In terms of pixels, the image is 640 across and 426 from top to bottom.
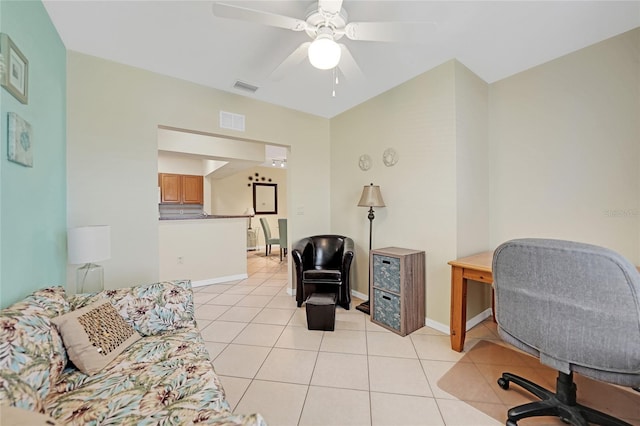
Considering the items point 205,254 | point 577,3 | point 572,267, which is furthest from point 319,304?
point 577,3

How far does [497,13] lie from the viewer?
1.76 metres

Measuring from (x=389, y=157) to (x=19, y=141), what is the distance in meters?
2.87

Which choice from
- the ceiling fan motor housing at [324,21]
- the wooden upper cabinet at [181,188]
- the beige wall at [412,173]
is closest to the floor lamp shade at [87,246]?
the ceiling fan motor housing at [324,21]

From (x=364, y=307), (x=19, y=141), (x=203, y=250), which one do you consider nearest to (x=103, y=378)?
(x=19, y=141)

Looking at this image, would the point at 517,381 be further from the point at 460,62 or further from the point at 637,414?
the point at 460,62

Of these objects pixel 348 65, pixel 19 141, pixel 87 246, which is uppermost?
pixel 348 65

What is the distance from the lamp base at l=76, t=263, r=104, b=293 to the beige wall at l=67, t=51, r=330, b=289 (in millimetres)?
168

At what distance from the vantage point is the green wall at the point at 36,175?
4.10ft

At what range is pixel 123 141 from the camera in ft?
7.82

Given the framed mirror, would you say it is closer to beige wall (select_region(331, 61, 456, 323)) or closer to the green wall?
beige wall (select_region(331, 61, 456, 323))

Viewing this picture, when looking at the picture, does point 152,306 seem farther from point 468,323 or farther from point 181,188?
point 181,188

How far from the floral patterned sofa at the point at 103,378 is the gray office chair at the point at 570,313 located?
1.38 m

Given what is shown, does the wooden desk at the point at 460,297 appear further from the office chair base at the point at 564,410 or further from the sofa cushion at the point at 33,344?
the sofa cushion at the point at 33,344

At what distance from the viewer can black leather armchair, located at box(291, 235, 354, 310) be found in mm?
2924
